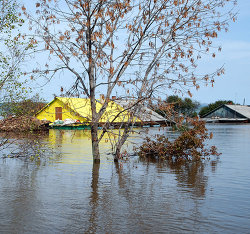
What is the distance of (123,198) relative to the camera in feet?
31.1

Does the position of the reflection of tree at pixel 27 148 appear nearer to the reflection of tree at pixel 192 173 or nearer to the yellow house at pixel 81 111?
the yellow house at pixel 81 111

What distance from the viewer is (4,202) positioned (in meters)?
8.77

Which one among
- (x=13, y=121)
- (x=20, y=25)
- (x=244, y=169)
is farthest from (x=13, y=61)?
(x=244, y=169)

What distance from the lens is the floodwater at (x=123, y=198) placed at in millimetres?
7215

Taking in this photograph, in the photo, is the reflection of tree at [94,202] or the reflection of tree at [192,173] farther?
the reflection of tree at [192,173]

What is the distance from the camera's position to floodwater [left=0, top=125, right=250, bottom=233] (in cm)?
721

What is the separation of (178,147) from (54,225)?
1025 centimetres

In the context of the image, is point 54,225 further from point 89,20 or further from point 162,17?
point 162,17

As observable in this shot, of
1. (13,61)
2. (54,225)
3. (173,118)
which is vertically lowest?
(54,225)

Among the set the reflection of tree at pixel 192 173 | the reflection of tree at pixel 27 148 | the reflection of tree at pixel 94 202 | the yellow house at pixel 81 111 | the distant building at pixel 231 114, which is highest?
the distant building at pixel 231 114

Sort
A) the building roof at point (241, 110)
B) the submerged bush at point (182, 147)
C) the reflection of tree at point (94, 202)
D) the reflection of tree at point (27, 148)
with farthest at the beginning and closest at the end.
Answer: the building roof at point (241, 110) → the submerged bush at point (182, 147) → the reflection of tree at point (27, 148) → the reflection of tree at point (94, 202)

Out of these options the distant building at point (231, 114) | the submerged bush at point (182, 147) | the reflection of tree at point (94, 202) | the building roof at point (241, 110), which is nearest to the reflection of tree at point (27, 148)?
the reflection of tree at point (94, 202)

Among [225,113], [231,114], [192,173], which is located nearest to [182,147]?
[192,173]

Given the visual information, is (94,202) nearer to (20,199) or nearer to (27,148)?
(20,199)
